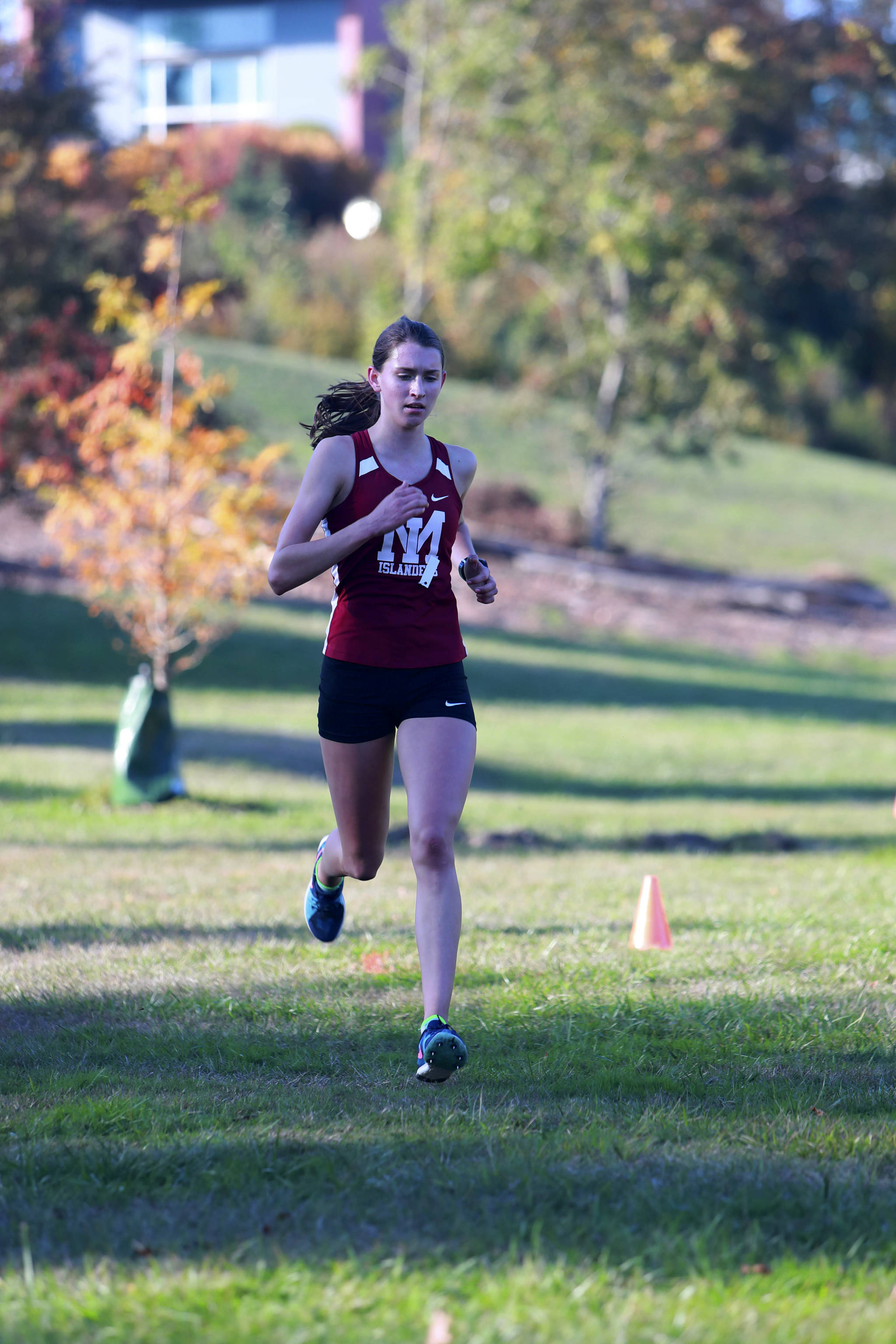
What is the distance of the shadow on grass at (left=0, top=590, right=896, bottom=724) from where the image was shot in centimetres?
1975

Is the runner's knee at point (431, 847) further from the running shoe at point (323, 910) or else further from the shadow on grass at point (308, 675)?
the shadow on grass at point (308, 675)

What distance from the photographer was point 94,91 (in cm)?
1880

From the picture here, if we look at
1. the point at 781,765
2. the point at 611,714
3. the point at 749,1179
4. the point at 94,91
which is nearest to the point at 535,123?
the point at 94,91

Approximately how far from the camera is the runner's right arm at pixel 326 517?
184 inches

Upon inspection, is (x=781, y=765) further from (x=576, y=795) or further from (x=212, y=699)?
(x=212, y=699)

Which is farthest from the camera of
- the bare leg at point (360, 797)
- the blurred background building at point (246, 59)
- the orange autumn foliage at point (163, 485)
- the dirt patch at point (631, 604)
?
the blurred background building at point (246, 59)

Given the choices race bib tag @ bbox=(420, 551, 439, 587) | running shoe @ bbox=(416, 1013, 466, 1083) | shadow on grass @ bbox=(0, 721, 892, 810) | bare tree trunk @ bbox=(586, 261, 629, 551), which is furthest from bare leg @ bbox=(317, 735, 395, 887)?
bare tree trunk @ bbox=(586, 261, 629, 551)

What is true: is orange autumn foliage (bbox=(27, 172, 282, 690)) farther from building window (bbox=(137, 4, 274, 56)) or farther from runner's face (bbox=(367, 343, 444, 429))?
building window (bbox=(137, 4, 274, 56))

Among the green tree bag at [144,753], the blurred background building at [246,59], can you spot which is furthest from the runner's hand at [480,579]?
the blurred background building at [246,59]

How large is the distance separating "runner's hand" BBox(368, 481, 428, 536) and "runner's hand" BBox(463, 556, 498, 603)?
0.93 ft

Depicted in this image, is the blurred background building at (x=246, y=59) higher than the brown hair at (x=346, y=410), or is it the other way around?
the blurred background building at (x=246, y=59)

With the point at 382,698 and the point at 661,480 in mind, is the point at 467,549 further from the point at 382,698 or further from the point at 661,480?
the point at 661,480

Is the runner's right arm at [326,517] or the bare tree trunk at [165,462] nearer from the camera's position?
the runner's right arm at [326,517]

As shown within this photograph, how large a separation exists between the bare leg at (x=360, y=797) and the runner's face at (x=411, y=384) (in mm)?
1071
